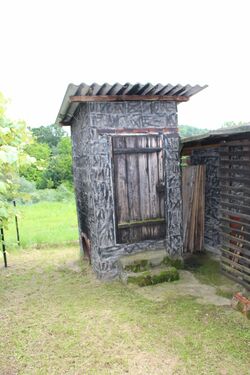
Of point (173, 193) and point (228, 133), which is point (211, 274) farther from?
point (228, 133)

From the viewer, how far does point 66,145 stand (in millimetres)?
28406

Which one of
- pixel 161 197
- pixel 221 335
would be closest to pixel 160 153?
pixel 161 197

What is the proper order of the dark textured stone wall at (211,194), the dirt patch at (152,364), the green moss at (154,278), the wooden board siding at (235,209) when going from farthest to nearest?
the dark textured stone wall at (211,194) → the green moss at (154,278) → the wooden board siding at (235,209) → the dirt patch at (152,364)

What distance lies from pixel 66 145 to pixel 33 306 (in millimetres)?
24386

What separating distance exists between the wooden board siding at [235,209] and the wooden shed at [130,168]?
2.87 feet

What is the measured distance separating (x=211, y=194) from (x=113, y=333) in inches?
157

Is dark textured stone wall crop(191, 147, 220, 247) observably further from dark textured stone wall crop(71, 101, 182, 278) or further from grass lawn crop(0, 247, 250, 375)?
grass lawn crop(0, 247, 250, 375)

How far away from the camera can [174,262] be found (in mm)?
6047

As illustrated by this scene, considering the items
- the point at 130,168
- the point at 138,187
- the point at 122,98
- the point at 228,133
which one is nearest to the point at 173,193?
the point at 138,187

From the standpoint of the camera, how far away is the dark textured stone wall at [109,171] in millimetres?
5574

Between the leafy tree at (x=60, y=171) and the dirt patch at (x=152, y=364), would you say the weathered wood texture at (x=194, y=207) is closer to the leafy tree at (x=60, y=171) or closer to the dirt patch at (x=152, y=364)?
the dirt patch at (x=152, y=364)

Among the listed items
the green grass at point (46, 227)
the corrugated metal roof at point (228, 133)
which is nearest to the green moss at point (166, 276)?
the corrugated metal roof at point (228, 133)

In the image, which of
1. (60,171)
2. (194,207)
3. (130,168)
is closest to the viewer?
(130,168)

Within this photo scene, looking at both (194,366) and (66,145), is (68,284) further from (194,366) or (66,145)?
(66,145)
